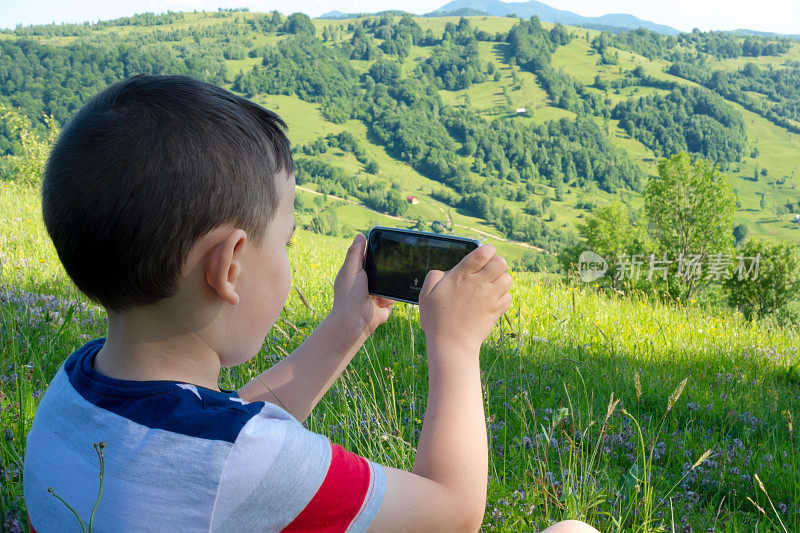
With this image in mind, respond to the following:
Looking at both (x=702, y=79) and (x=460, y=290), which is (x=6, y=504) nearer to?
(x=460, y=290)

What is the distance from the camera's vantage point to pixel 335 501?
1.05 m

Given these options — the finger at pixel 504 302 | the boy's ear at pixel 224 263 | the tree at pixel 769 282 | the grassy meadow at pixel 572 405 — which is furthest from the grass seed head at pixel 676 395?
the tree at pixel 769 282

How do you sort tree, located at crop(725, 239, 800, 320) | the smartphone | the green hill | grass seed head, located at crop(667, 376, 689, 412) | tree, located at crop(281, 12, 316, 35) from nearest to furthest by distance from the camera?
the smartphone → grass seed head, located at crop(667, 376, 689, 412) → tree, located at crop(725, 239, 800, 320) → the green hill → tree, located at crop(281, 12, 316, 35)

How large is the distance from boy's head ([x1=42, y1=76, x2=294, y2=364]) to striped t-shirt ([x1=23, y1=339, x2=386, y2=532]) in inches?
8.3

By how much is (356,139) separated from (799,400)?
143m

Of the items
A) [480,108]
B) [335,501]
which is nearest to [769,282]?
[335,501]

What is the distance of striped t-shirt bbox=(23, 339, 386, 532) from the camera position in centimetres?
99

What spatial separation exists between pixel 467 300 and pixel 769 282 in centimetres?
3616

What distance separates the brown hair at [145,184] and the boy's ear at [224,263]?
37 mm

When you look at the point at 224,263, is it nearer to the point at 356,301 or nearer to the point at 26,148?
the point at 356,301

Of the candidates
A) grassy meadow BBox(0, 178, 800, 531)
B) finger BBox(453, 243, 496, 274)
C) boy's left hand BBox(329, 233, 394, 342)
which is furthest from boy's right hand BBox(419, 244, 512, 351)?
grassy meadow BBox(0, 178, 800, 531)

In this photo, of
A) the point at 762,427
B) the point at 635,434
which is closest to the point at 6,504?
the point at 635,434

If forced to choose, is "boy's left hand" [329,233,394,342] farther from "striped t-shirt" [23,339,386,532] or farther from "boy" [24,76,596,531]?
"striped t-shirt" [23,339,386,532]

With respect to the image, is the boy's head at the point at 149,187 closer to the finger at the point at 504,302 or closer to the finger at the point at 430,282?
the finger at the point at 430,282
